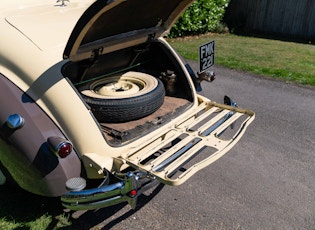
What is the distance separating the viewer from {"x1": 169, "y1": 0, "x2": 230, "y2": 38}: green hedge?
36.1 ft

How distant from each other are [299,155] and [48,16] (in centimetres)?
319

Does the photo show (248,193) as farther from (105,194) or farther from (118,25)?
(118,25)

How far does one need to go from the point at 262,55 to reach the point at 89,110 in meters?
7.22

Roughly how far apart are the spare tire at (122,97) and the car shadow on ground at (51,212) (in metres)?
0.83

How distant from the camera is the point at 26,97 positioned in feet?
9.18

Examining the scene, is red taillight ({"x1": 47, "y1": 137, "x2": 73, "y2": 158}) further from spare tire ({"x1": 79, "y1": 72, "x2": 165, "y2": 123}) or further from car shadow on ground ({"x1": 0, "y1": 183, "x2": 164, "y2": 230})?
car shadow on ground ({"x1": 0, "y1": 183, "x2": 164, "y2": 230})

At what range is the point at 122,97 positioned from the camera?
11.0ft

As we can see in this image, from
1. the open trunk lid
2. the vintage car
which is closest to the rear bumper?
the vintage car

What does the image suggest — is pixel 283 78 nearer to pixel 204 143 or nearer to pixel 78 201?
pixel 204 143

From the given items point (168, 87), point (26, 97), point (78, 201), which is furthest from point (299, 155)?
point (26, 97)

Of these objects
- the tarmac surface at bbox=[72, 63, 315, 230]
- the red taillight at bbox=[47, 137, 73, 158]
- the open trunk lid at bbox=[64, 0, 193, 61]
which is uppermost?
the open trunk lid at bbox=[64, 0, 193, 61]

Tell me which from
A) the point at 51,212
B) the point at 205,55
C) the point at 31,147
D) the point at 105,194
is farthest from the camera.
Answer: the point at 205,55

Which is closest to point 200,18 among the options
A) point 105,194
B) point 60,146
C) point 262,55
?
point 262,55

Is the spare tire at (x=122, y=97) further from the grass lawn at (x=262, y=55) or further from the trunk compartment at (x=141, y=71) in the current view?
the grass lawn at (x=262, y=55)
